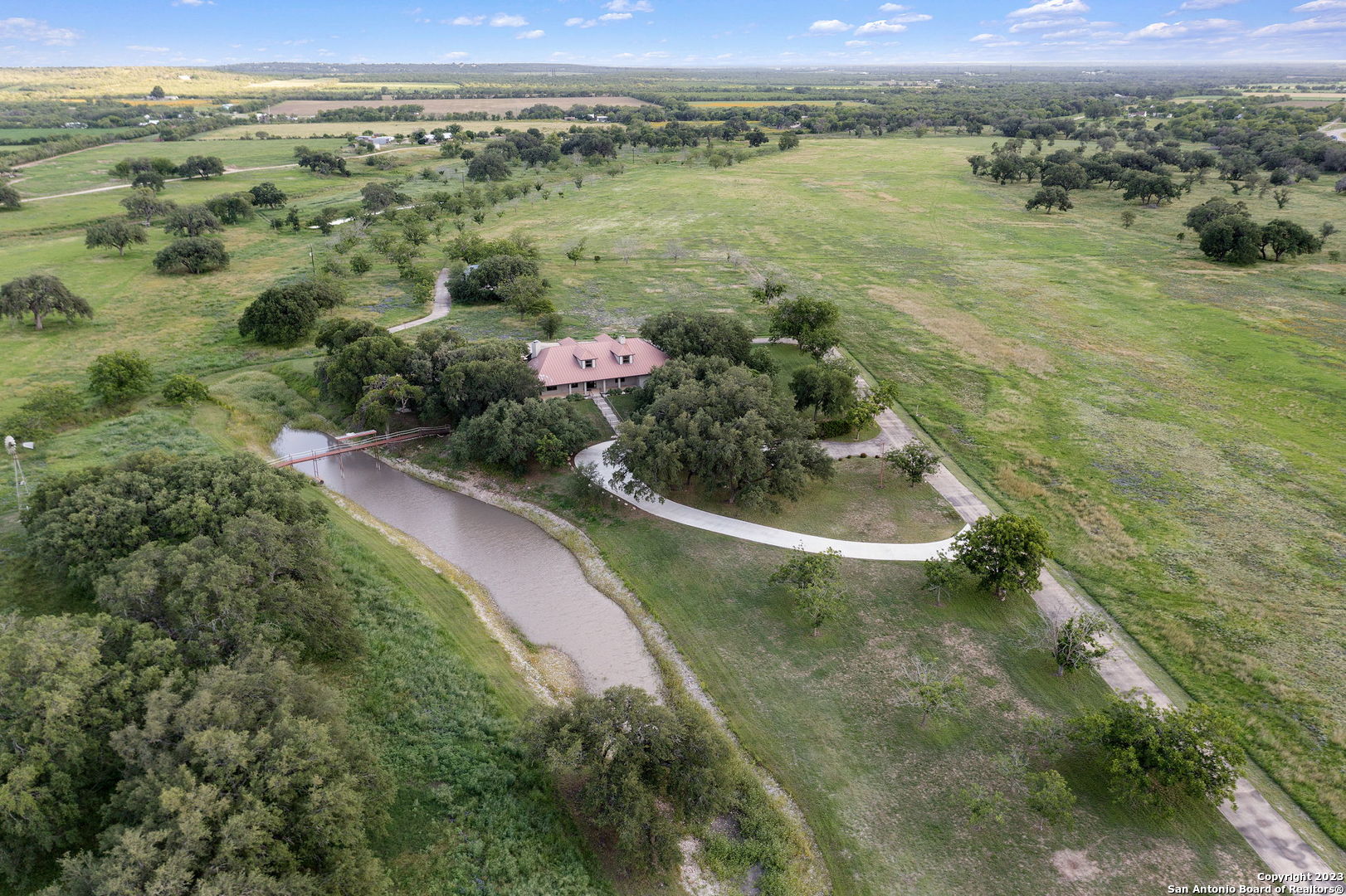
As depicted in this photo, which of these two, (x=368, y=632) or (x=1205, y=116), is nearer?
(x=368, y=632)

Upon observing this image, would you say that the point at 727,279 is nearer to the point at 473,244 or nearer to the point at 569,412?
the point at 473,244

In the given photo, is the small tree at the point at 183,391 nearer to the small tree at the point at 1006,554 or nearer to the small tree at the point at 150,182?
the small tree at the point at 1006,554

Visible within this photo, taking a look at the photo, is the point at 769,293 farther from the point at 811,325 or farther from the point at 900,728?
the point at 900,728

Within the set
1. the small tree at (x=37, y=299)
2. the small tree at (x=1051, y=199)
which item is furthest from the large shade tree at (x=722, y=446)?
the small tree at (x=1051, y=199)

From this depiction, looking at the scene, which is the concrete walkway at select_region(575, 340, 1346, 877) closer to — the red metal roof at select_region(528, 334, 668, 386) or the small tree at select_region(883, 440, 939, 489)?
the small tree at select_region(883, 440, 939, 489)

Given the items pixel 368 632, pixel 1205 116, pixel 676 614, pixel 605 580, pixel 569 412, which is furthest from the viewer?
pixel 1205 116

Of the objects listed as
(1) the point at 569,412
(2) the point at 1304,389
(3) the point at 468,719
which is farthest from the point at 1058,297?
(3) the point at 468,719
